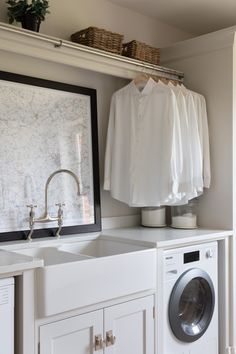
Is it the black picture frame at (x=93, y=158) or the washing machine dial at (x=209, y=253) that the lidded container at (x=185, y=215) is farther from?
the black picture frame at (x=93, y=158)

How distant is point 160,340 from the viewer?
246cm

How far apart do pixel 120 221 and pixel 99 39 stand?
4.25 feet

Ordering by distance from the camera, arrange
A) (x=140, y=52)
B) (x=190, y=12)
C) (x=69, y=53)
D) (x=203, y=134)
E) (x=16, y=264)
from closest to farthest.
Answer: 1. (x=16, y=264)
2. (x=69, y=53)
3. (x=140, y=52)
4. (x=203, y=134)
5. (x=190, y=12)

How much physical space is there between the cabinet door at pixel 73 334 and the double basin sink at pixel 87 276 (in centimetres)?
7

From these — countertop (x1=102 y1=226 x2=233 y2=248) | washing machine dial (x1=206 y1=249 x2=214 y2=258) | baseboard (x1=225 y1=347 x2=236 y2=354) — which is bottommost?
baseboard (x1=225 y1=347 x2=236 y2=354)

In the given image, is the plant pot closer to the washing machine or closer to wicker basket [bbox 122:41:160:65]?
wicker basket [bbox 122:41:160:65]

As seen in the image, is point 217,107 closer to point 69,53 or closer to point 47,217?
point 69,53

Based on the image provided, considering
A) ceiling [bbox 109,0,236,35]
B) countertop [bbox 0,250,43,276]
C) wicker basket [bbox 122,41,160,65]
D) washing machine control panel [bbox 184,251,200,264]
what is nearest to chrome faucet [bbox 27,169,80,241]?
countertop [bbox 0,250,43,276]

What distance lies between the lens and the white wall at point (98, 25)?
2.67 m

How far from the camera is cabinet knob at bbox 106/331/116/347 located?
7.02ft

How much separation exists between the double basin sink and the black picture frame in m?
0.12

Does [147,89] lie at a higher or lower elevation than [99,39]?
lower

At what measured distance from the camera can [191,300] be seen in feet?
9.31

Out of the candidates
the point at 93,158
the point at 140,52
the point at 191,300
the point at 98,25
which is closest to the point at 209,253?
the point at 191,300
